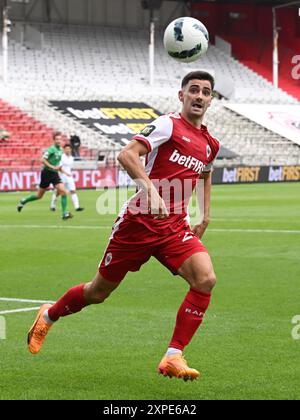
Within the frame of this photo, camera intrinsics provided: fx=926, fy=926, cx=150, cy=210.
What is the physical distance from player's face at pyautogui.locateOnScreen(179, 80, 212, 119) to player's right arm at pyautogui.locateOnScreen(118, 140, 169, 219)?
21.6 inches

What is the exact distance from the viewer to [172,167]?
7.55m

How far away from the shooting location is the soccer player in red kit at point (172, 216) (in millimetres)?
7211

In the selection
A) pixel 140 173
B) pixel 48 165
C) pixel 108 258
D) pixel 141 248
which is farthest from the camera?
pixel 48 165

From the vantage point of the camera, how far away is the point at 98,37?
62625mm

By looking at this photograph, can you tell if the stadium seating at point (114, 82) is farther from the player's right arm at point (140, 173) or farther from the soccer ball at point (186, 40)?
the player's right arm at point (140, 173)

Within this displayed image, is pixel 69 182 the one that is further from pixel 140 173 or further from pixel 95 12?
pixel 95 12

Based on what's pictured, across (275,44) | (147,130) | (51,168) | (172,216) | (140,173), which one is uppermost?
(147,130)

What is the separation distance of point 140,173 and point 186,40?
5.23 feet

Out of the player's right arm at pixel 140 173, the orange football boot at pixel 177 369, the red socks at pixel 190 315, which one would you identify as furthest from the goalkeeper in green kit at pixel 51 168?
the orange football boot at pixel 177 369

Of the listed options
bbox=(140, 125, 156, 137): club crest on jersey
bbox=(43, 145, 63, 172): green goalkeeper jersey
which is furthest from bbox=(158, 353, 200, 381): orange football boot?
bbox=(43, 145, 63, 172): green goalkeeper jersey

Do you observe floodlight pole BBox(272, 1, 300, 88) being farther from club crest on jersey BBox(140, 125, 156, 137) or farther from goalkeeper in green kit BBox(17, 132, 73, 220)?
club crest on jersey BBox(140, 125, 156, 137)

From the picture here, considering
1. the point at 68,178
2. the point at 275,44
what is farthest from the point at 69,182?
the point at 275,44

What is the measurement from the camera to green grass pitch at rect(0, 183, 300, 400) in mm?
6875

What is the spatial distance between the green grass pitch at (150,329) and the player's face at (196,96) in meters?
2.07
